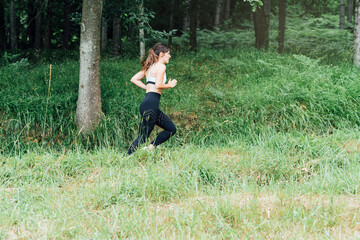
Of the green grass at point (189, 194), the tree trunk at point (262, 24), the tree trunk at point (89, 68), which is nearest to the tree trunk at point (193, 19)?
the tree trunk at point (262, 24)

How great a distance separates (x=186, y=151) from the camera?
546 cm

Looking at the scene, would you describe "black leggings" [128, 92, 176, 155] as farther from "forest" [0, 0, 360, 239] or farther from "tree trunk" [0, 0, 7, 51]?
"tree trunk" [0, 0, 7, 51]

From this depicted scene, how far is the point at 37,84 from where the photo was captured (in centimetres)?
897

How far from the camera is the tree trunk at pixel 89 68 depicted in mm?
6750

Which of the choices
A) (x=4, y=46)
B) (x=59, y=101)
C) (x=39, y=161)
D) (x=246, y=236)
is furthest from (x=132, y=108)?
(x=4, y=46)

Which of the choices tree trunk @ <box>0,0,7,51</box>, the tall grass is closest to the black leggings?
the tall grass

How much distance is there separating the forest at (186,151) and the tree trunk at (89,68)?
2cm

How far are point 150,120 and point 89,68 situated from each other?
7.53ft

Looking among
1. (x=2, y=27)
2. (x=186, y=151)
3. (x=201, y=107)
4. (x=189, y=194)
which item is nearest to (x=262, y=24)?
(x=201, y=107)

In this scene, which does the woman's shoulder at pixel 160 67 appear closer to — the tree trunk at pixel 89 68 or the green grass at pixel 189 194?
the green grass at pixel 189 194

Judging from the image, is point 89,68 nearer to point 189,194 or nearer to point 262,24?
point 189,194

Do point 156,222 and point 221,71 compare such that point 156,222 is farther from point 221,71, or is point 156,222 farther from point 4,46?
point 4,46

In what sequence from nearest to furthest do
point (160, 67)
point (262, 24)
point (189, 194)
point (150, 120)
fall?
1. point (189, 194)
2. point (160, 67)
3. point (150, 120)
4. point (262, 24)

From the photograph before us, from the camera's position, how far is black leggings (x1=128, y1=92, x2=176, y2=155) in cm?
538
